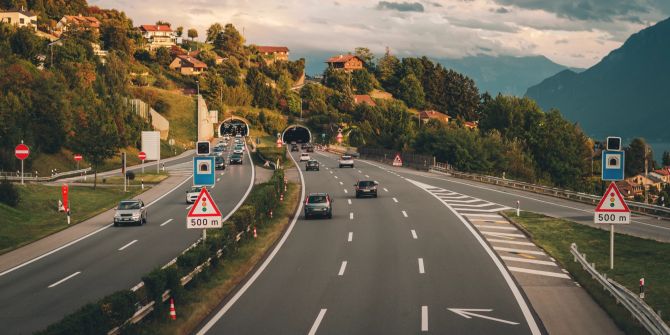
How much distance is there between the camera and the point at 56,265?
29125 mm

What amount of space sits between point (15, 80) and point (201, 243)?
7098 cm

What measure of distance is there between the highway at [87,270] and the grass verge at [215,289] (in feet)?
10.3

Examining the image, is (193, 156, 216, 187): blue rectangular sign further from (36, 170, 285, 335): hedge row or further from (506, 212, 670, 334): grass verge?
(506, 212, 670, 334): grass verge

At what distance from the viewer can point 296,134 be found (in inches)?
7269

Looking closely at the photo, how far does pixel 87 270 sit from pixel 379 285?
458 inches

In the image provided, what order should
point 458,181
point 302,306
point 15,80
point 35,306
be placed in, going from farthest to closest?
1. point 15,80
2. point 458,181
3. point 35,306
4. point 302,306

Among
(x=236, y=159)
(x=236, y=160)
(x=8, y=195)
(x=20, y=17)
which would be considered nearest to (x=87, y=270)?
(x=8, y=195)

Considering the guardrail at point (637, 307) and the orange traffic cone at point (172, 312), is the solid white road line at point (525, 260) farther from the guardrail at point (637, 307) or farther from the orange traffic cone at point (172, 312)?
the orange traffic cone at point (172, 312)

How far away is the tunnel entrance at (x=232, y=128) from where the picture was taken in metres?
174

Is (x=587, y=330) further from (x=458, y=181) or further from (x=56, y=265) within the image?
(x=458, y=181)

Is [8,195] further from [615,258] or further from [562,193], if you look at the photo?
[562,193]

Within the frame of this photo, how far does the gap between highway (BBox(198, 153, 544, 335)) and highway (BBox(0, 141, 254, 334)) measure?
15.0ft

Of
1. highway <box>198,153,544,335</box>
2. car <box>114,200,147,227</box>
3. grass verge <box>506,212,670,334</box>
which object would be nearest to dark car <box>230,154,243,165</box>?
car <box>114,200,147,227</box>

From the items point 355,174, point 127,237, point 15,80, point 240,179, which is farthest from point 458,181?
point 15,80
